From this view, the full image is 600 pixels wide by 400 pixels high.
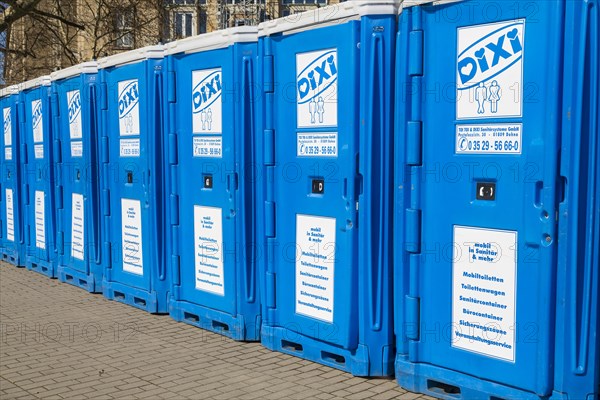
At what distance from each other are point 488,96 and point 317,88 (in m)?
1.46

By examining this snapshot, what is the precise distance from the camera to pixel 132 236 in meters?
7.59

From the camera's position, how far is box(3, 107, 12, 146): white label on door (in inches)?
438

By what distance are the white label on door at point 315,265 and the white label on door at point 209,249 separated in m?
1.05

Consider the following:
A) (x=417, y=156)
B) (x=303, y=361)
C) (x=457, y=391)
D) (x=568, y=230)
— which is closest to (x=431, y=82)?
(x=417, y=156)

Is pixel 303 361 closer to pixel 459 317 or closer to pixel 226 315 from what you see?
pixel 226 315

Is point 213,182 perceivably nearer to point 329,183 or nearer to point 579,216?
point 329,183

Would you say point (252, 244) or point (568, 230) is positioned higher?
point (568, 230)

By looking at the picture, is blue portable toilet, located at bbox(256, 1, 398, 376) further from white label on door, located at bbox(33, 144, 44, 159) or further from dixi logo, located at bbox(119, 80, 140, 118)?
white label on door, located at bbox(33, 144, 44, 159)

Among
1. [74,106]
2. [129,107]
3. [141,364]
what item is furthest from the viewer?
[74,106]

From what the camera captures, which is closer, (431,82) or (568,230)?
(568,230)

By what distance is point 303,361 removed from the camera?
550 cm

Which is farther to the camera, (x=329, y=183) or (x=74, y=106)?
(x=74, y=106)

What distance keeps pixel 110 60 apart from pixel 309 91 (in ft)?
11.0

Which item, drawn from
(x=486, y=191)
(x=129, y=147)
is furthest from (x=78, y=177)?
(x=486, y=191)
